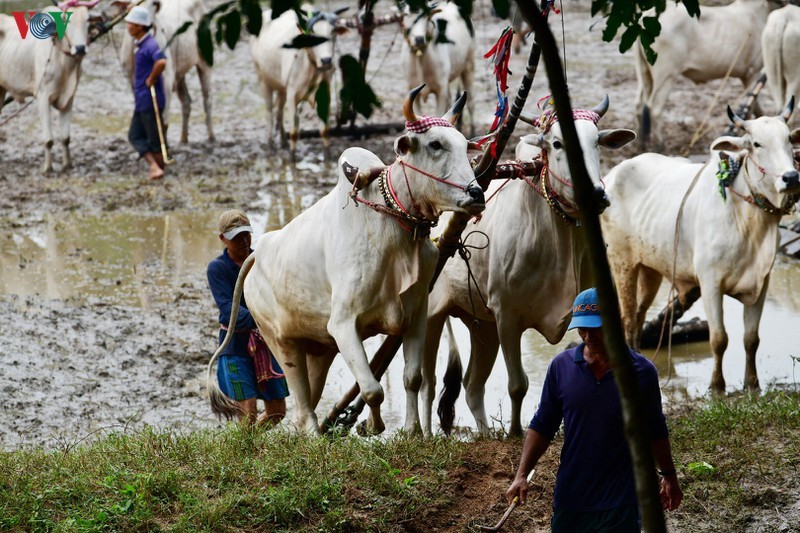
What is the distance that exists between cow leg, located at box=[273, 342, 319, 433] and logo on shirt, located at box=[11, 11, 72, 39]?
915 centimetres

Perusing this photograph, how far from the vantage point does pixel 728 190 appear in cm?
796

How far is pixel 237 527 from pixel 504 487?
4.53 ft

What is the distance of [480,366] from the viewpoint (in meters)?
7.60

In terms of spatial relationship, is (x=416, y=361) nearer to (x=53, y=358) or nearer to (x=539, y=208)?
(x=539, y=208)

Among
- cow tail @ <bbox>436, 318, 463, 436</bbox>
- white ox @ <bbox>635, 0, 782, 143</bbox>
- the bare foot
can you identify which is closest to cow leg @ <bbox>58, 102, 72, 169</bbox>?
the bare foot

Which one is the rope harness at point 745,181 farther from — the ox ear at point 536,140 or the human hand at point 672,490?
the human hand at point 672,490

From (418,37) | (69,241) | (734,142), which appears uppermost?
(734,142)

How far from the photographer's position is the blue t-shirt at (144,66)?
1488 cm

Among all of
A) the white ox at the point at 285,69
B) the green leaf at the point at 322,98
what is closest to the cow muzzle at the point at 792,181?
the green leaf at the point at 322,98

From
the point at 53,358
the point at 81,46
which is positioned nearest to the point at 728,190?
the point at 53,358

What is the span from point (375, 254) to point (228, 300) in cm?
144

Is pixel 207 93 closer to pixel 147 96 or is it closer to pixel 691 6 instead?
pixel 147 96

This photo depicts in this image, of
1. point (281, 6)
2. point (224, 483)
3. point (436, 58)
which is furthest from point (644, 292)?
point (436, 58)

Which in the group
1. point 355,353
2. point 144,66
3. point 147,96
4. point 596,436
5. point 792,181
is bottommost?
→ point 147,96
